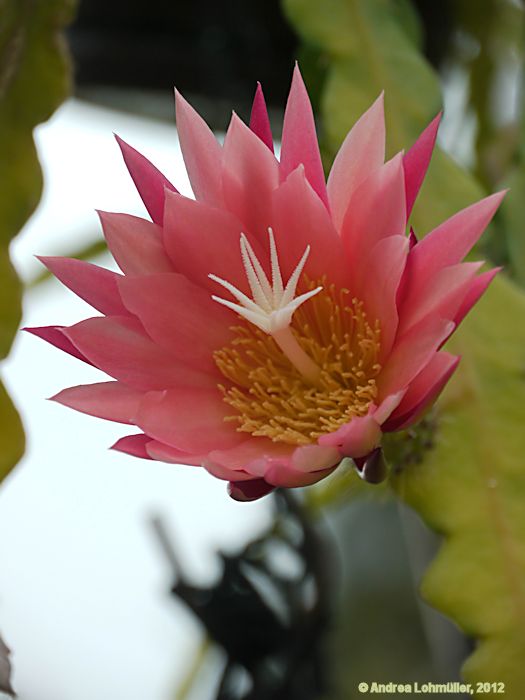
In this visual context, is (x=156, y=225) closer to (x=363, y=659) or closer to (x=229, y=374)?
(x=229, y=374)

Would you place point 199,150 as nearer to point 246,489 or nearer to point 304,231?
point 304,231

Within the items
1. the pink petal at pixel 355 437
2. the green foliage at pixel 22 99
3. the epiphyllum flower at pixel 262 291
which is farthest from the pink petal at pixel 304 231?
the green foliage at pixel 22 99

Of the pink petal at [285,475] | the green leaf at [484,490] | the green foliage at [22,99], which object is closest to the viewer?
the pink petal at [285,475]

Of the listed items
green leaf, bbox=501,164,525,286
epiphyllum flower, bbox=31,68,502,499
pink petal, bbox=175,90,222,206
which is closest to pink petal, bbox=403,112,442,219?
epiphyllum flower, bbox=31,68,502,499

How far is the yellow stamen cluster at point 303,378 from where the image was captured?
1.47ft

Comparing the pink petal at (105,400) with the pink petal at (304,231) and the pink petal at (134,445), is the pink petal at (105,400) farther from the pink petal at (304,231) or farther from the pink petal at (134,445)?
the pink petal at (304,231)

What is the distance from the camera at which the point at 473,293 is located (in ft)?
1.28

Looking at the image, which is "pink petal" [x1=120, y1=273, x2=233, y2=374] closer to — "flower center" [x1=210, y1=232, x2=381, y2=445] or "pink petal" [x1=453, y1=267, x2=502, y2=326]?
"flower center" [x1=210, y1=232, x2=381, y2=445]

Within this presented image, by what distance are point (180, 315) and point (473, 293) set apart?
6.3 inches

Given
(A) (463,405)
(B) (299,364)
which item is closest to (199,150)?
(B) (299,364)

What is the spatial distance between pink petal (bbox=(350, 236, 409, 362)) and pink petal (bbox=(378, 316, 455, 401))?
0.01 m

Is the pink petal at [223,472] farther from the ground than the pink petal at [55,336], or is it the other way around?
the pink petal at [55,336]

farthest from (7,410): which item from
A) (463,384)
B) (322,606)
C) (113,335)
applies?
(322,606)

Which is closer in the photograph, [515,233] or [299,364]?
[299,364]
